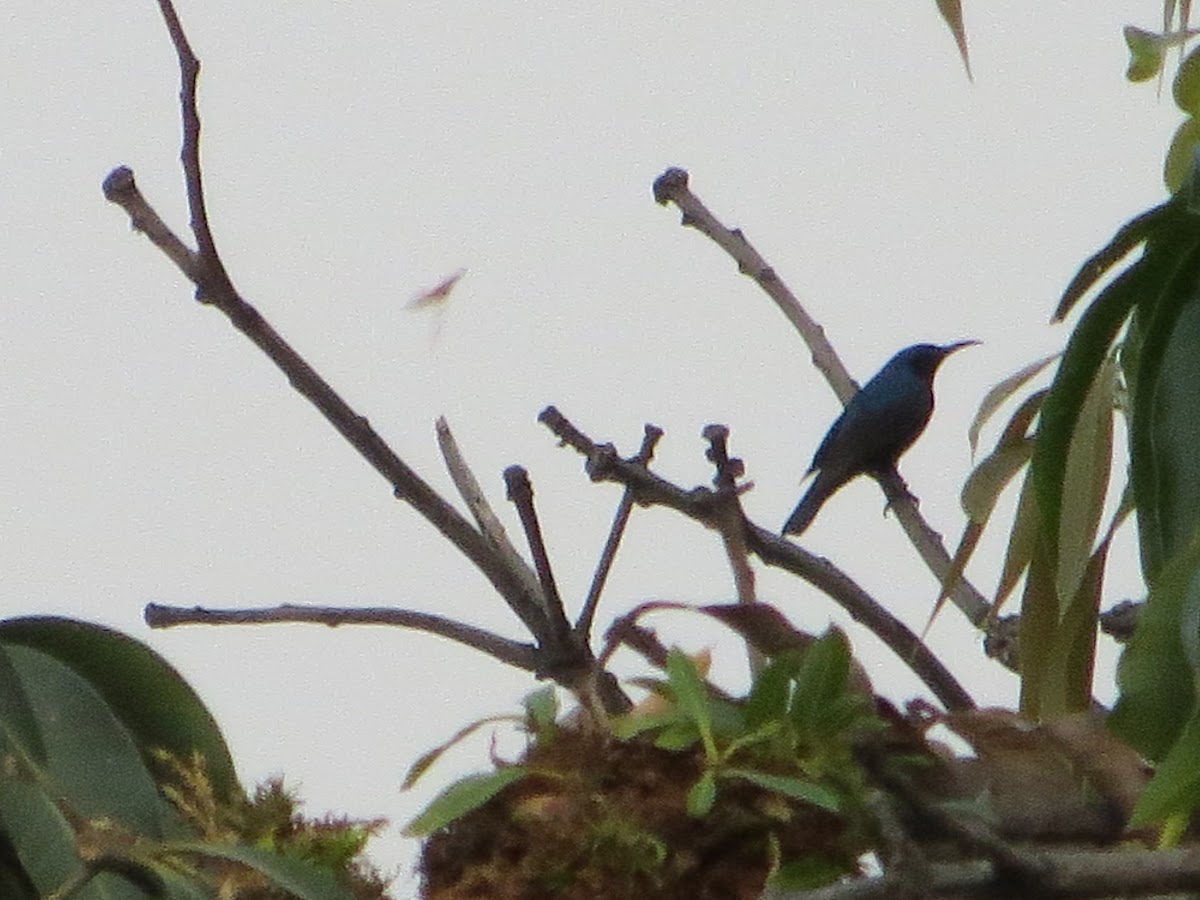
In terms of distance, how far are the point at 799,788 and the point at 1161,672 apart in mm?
222

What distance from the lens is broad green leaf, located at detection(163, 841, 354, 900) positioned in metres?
1.24

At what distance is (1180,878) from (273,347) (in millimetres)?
872

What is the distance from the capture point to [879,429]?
5.35 m

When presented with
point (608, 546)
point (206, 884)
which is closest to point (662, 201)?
point (608, 546)

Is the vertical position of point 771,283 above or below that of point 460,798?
above

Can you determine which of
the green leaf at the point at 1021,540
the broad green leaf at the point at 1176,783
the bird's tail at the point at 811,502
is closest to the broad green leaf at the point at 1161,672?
the broad green leaf at the point at 1176,783

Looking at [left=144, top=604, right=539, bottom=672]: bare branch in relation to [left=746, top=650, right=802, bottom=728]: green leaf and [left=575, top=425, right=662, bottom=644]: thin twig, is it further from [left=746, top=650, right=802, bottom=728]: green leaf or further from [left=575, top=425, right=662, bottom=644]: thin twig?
[left=746, top=650, right=802, bottom=728]: green leaf

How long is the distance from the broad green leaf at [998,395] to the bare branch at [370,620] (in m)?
0.59

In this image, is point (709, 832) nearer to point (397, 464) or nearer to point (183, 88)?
point (397, 464)

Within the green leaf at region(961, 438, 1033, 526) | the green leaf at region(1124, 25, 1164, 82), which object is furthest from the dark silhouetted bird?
the green leaf at region(961, 438, 1033, 526)

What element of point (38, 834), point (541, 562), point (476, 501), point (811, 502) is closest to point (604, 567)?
point (541, 562)

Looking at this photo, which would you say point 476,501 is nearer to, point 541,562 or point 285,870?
Result: point 541,562

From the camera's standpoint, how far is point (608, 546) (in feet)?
5.34

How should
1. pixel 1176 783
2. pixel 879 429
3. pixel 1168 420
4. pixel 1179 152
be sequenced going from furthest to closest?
pixel 879 429
pixel 1179 152
pixel 1168 420
pixel 1176 783
